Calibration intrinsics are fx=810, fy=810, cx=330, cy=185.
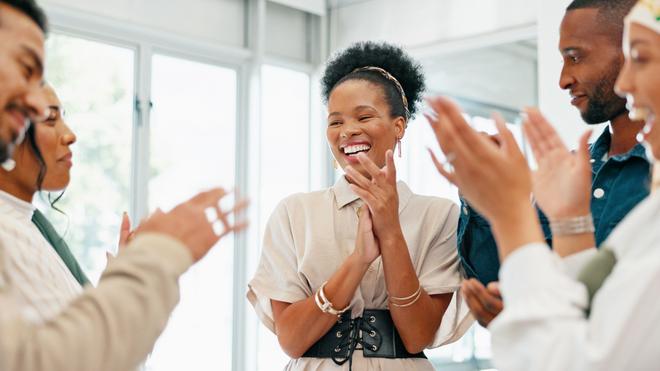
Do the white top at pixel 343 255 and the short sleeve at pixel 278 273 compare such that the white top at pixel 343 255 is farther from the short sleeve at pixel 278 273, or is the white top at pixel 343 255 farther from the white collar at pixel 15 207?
the white collar at pixel 15 207

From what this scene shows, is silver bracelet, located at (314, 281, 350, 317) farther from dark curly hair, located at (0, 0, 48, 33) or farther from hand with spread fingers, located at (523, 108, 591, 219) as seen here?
dark curly hair, located at (0, 0, 48, 33)

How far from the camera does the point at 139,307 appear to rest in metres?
1.11

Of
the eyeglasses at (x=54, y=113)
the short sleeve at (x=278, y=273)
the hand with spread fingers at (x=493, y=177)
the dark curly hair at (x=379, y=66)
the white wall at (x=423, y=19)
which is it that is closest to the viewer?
the hand with spread fingers at (x=493, y=177)

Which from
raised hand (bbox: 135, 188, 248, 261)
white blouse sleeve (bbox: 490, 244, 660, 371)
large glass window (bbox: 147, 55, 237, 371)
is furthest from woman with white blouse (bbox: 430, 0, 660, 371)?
large glass window (bbox: 147, 55, 237, 371)

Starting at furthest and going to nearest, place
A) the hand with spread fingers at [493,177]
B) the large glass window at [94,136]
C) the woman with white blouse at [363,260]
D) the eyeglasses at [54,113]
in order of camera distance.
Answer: the large glass window at [94,136] → the woman with white blouse at [363,260] → the eyeglasses at [54,113] → the hand with spread fingers at [493,177]

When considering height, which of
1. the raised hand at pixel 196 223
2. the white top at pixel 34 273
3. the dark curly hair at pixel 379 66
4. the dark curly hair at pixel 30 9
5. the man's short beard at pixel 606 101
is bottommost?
the white top at pixel 34 273

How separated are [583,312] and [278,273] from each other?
1.27 meters

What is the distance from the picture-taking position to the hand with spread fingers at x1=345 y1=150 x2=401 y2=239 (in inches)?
83.4

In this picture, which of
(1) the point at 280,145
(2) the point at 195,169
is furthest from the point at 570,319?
(1) the point at 280,145

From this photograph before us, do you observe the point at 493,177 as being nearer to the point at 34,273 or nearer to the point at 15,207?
the point at 34,273

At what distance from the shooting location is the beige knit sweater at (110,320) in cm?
103

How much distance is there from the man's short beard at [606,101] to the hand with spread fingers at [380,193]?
514mm

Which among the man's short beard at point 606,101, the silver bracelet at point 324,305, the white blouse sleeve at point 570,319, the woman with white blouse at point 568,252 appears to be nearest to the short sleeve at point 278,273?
the silver bracelet at point 324,305

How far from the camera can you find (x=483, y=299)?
1683mm
